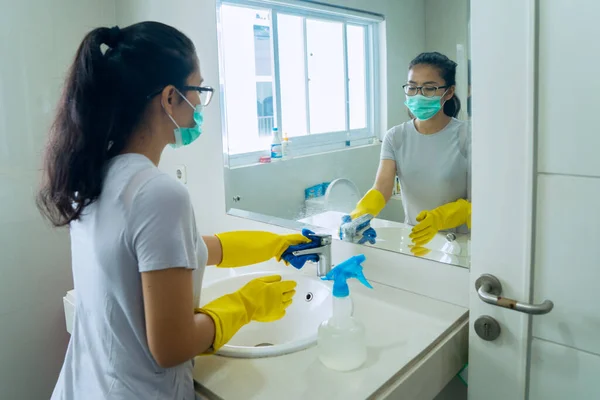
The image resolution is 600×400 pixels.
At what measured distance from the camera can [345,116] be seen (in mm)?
1343

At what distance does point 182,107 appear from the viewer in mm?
933

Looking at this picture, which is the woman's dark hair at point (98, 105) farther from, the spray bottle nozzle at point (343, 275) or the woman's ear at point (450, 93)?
the woman's ear at point (450, 93)

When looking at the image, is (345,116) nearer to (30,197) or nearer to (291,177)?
(291,177)

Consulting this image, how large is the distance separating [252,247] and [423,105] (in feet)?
1.85

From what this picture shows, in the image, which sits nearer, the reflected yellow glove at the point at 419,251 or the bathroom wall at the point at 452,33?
the bathroom wall at the point at 452,33

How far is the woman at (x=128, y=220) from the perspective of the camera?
75 centimetres

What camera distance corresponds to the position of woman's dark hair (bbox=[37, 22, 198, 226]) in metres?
0.81

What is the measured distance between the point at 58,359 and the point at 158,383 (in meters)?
1.38

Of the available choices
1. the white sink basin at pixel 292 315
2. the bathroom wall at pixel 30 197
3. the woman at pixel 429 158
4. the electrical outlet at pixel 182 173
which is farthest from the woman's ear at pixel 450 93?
the bathroom wall at pixel 30 197

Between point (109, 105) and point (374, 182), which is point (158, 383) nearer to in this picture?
point (109, 105)

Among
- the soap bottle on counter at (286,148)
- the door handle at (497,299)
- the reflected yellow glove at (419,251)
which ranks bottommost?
the door handle at (497,299)

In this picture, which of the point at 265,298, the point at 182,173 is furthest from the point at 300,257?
the point at 182,173

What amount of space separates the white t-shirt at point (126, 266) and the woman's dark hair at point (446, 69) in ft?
2.14

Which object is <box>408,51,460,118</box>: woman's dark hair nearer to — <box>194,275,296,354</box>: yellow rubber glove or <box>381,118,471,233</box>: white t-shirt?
<box>381,118,471,233</box>: white t-shirt
